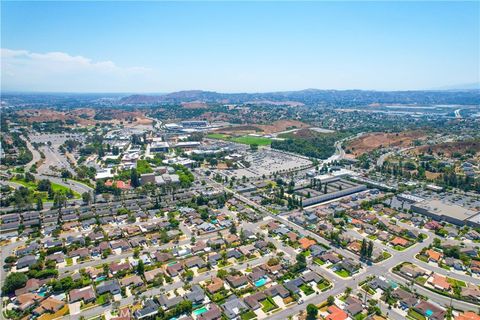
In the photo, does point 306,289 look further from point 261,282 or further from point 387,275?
point 387,275

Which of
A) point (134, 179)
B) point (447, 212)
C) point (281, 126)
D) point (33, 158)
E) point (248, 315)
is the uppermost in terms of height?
point (281, 126)

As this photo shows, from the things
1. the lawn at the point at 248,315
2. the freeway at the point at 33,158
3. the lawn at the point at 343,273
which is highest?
the freeway at the point at 33,158

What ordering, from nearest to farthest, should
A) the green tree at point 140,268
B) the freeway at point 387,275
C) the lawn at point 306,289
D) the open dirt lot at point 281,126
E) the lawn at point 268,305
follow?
the lawn at point 268,305
the freeway at point 387,275
the lawn at point 306,289
the green tree at point 140,268
the open dirt lot at point 281,126

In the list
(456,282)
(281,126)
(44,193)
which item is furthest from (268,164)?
(281,126)

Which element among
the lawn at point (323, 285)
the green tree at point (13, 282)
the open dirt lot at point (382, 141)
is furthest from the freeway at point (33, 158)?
the open dirt lot at point (382, 141)

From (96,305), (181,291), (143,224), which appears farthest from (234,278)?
(143,224)

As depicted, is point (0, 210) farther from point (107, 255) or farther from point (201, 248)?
point (201, 248)

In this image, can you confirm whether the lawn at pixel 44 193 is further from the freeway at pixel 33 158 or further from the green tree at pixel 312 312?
the green tree at pixel 312 312

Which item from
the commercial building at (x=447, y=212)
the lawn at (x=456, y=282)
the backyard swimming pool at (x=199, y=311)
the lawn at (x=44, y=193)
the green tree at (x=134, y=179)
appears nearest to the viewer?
the backyard swimming pool at (x=199, y=311)
